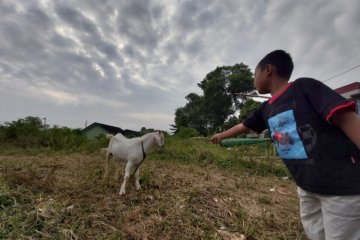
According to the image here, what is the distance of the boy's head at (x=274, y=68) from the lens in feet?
5.76

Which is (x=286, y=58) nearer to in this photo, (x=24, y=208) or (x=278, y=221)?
(x=278, y=221)

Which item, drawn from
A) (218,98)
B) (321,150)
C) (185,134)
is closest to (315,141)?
(321,150)

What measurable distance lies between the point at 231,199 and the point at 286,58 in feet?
7.37

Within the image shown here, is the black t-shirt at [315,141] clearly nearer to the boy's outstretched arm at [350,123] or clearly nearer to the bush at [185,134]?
the boy's outstretched arm at [350,123]

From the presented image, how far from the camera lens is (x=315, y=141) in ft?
4.57

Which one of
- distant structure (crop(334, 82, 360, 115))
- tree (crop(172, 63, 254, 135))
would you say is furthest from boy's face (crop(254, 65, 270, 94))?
tree (crop(172, 63, 254, 135))

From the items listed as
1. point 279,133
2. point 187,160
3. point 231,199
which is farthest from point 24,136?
point 279,133

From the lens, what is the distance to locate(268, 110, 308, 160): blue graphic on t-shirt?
4.85 feet

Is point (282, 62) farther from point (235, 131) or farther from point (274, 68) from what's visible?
point (235, 131)

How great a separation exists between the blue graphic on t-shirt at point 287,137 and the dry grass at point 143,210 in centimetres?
123

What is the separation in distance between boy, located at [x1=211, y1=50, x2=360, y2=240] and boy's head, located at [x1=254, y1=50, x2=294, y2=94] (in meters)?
0.09

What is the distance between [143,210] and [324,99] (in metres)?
2.20

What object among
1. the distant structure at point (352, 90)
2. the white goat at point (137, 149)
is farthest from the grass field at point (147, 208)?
the distant structure at point (352, 90)

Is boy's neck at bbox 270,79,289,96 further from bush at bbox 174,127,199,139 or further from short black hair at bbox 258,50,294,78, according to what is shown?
bush at bbox 174,127,199,139
